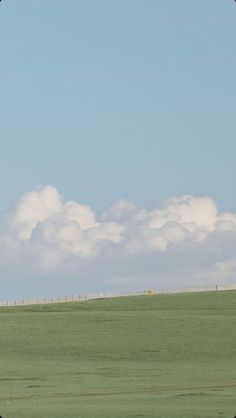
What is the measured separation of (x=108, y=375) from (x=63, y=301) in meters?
53.9

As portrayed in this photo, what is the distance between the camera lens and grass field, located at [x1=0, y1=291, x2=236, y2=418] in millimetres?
35469

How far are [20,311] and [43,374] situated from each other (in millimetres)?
38187

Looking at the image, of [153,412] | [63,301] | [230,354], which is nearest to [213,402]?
[153,412]

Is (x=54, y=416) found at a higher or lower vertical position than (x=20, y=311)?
lower

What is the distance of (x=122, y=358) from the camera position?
200 ft

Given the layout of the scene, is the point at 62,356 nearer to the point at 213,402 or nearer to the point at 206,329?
the point at 206,329

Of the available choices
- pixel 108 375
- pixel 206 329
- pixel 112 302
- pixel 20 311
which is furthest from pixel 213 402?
pixel 112 302

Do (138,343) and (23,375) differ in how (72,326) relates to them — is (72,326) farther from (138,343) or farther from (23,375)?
(23,375)

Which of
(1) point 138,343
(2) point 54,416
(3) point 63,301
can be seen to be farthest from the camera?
(3) point 63,301

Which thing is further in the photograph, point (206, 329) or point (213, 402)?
point (206, 329)

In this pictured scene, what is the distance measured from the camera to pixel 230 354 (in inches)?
2451

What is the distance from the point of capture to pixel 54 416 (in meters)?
32.1

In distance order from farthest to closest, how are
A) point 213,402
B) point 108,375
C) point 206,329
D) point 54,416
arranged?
point 206,329 → point 108,375 → point 213,402 → point 54,416

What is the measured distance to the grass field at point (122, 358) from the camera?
35.5 metres
